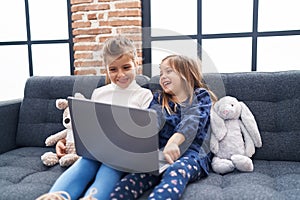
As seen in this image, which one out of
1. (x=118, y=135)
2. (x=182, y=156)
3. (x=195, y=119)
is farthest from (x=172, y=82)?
(x=118, y=135)

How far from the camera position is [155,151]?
106 cm

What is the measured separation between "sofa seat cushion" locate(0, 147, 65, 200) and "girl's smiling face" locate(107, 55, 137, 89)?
0.54 m

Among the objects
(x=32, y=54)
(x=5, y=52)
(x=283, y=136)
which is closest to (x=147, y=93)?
(x=283, y=136)

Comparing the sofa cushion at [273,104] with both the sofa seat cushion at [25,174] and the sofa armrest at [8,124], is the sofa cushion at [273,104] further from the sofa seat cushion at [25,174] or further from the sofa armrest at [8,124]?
the sofa armrest at [8,124]

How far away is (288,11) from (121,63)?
4.20 feet

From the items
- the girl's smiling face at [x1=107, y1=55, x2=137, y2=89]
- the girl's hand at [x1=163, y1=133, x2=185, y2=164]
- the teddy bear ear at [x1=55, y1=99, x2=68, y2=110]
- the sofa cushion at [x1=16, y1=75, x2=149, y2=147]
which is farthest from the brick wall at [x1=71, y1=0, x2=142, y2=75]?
the girl's hand at [x1=163, y1=133, x2=185, y2=164]

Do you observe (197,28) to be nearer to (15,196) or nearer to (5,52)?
(15,196)

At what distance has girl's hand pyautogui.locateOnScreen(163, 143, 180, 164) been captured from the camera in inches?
49.6

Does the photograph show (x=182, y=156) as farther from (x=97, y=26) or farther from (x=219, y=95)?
(x=97, y=26)

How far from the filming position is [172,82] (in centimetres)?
154

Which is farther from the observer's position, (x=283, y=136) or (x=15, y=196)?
(x=283, y=136)

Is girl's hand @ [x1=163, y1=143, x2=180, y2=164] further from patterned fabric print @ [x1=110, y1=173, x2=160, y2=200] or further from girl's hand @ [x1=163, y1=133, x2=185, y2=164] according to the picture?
patterned fabric print @ [x1=110, y1=173, x2=160, y2=200]

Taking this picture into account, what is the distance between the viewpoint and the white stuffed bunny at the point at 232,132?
1.48 m

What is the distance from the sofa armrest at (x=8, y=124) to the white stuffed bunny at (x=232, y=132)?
4.17ft
